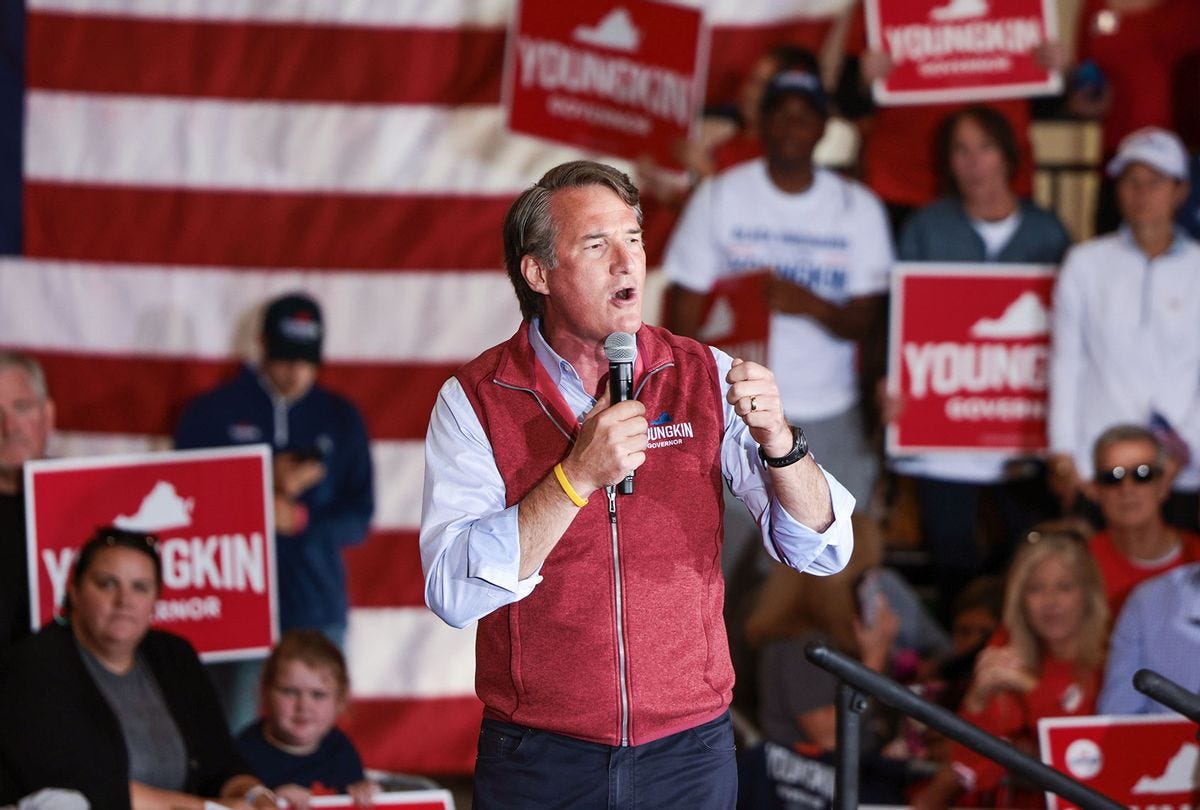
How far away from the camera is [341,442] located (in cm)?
529

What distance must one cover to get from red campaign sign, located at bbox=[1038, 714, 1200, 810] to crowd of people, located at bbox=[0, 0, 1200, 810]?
0.24 metres

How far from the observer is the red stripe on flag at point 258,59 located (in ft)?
18.6

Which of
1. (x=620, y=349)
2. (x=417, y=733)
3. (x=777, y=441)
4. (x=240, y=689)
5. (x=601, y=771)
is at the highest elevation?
(x=620, y=349)

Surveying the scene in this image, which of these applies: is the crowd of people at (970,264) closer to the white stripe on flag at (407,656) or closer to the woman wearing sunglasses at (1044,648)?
the woman wearing sunglasses at (1044,648)

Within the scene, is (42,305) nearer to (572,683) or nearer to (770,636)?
(770,636)

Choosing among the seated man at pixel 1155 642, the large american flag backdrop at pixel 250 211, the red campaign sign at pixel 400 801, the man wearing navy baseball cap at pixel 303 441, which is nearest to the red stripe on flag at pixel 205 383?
the large american flag backdrop at pixel 250 211

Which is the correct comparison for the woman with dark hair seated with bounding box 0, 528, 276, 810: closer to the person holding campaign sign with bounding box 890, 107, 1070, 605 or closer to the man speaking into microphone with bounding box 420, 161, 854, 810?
the man speaking into microphone with bounding box 420, 161, 854, 810

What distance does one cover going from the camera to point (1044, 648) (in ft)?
14.4

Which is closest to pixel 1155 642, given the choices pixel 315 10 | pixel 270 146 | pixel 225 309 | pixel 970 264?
pixel 970 264

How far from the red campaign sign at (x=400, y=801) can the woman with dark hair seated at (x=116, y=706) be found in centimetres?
13

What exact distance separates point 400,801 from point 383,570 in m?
2.00

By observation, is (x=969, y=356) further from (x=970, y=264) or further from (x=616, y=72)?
(x=616, y=72)

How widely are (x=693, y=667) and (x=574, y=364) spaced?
1.55 ft

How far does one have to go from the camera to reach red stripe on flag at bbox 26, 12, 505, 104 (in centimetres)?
567
